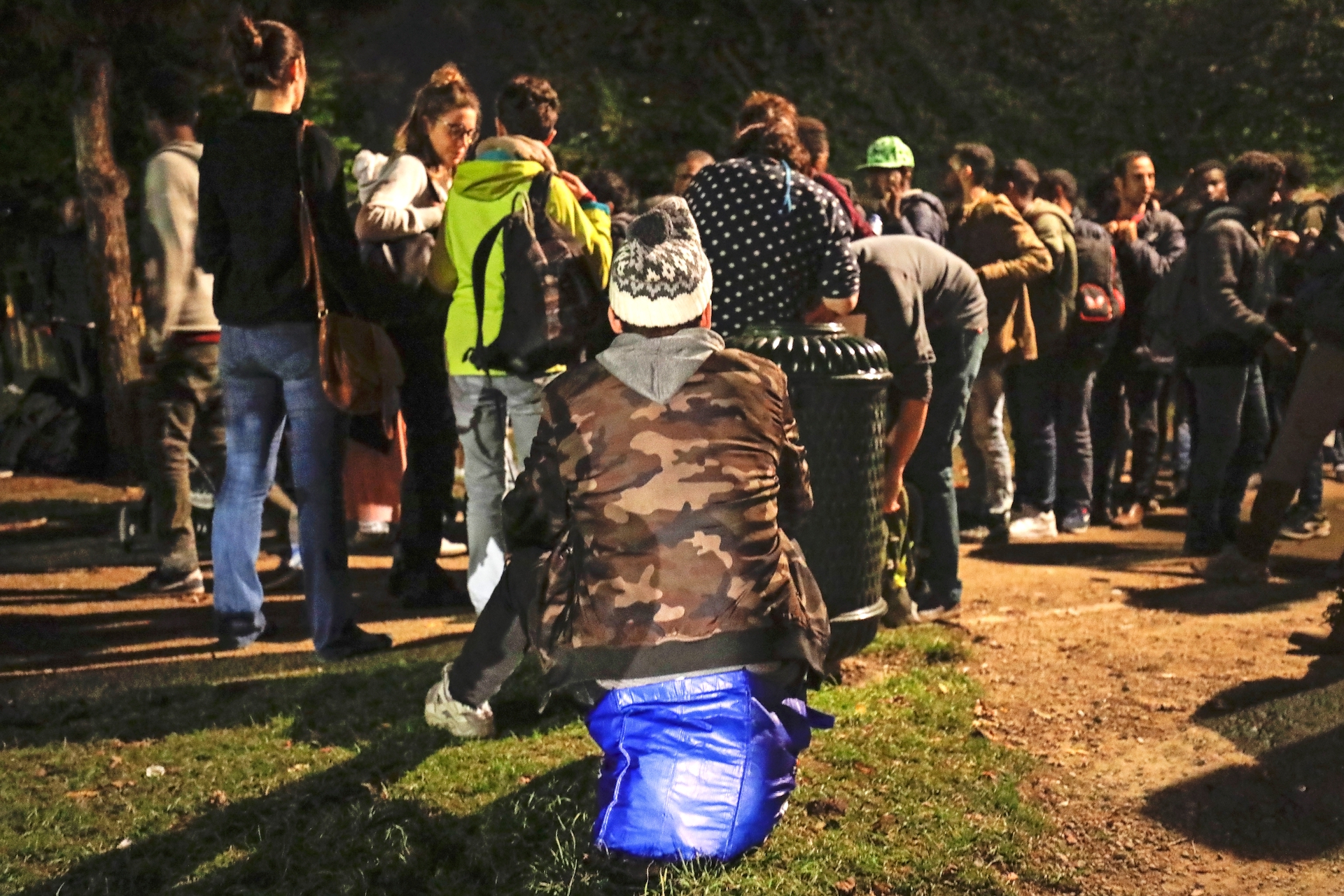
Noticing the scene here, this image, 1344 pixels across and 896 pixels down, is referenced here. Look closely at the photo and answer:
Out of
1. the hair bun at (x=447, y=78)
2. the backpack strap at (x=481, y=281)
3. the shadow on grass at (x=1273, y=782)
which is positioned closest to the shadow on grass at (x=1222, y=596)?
the shadow on grass at (x=1273, y=782)

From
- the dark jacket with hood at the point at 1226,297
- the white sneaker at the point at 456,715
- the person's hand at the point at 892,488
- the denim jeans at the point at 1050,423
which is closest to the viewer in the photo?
the white sneaker at the point at 456,715

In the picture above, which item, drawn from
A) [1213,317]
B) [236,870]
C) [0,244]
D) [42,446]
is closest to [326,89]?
[0,244]

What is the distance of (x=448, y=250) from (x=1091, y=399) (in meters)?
5.39

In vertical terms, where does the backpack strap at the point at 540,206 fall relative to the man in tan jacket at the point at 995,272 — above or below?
above

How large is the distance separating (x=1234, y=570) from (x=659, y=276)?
4934 millimetres

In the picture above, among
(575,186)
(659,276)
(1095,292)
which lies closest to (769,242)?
(575,186)

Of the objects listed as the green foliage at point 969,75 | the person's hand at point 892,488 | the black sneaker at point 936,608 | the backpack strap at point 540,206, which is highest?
the green foliage at point 969,75

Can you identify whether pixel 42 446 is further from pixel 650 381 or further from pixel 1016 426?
pixel 650 381

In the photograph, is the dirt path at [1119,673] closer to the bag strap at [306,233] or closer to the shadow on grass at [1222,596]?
the shadow on grass at [1222,596]

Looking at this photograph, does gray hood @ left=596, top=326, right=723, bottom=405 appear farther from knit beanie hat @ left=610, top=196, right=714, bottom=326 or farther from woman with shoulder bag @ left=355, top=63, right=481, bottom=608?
woman with shoulder bag @ left=355, top=63, right=481, bottom=608

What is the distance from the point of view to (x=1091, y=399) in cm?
973

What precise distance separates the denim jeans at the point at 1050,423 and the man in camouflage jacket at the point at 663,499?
5.45 meters

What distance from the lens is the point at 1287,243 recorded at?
9.56 m

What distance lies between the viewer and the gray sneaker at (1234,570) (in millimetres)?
7586
